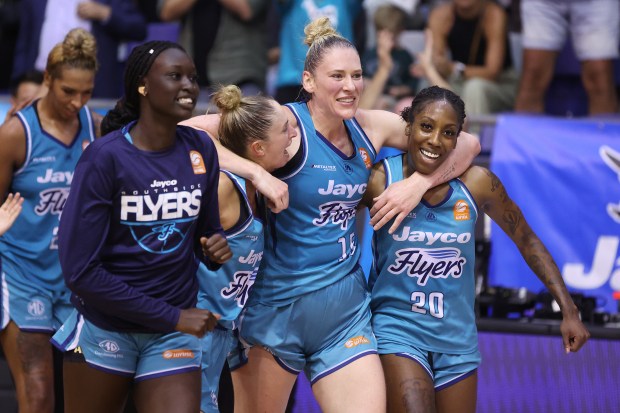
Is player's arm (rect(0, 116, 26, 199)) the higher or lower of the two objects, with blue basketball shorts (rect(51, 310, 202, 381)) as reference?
higher

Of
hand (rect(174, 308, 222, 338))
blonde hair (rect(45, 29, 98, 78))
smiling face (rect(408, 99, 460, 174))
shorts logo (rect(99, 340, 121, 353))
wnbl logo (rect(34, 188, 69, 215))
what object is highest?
smiling face (rect(408, 99, 460, 174))

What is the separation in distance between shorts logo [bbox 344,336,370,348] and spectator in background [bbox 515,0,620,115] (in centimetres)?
367

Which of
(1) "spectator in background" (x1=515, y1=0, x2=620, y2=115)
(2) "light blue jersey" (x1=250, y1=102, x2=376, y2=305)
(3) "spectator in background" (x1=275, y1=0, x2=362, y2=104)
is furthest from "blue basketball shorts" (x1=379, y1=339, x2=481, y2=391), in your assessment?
(1) "spectator in background" (x1=515, y1=0, x2=620, y2=115)

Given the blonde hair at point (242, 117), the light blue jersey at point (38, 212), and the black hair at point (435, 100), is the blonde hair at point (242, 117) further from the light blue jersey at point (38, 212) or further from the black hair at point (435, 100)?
the light blue jersey at point (38, 212)

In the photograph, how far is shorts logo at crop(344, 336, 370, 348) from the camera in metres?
4.49

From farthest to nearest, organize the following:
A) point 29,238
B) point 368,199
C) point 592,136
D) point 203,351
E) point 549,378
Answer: point 592,136
point 549,378
point 29,238
point 368,199
point 203,351

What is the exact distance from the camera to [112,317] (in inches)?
156

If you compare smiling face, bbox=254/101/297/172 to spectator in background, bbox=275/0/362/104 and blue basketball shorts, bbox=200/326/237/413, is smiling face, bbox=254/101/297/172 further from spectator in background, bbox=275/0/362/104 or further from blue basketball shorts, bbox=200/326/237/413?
spectator in background, bbox=275/0/362/104

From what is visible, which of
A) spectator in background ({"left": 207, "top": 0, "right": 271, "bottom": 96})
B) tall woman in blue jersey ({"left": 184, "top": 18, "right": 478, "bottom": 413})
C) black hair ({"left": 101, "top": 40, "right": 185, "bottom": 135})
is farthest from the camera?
spectator in background ({"left": 207, "top": 0, "right": 271, "bottom": 96})

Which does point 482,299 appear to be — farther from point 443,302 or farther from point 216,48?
point 216,48

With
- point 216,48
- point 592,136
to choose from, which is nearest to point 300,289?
point 592,136

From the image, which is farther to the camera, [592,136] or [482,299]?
[592,136]

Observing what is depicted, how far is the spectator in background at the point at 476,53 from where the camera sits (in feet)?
25.5

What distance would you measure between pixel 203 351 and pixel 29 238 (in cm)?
151
